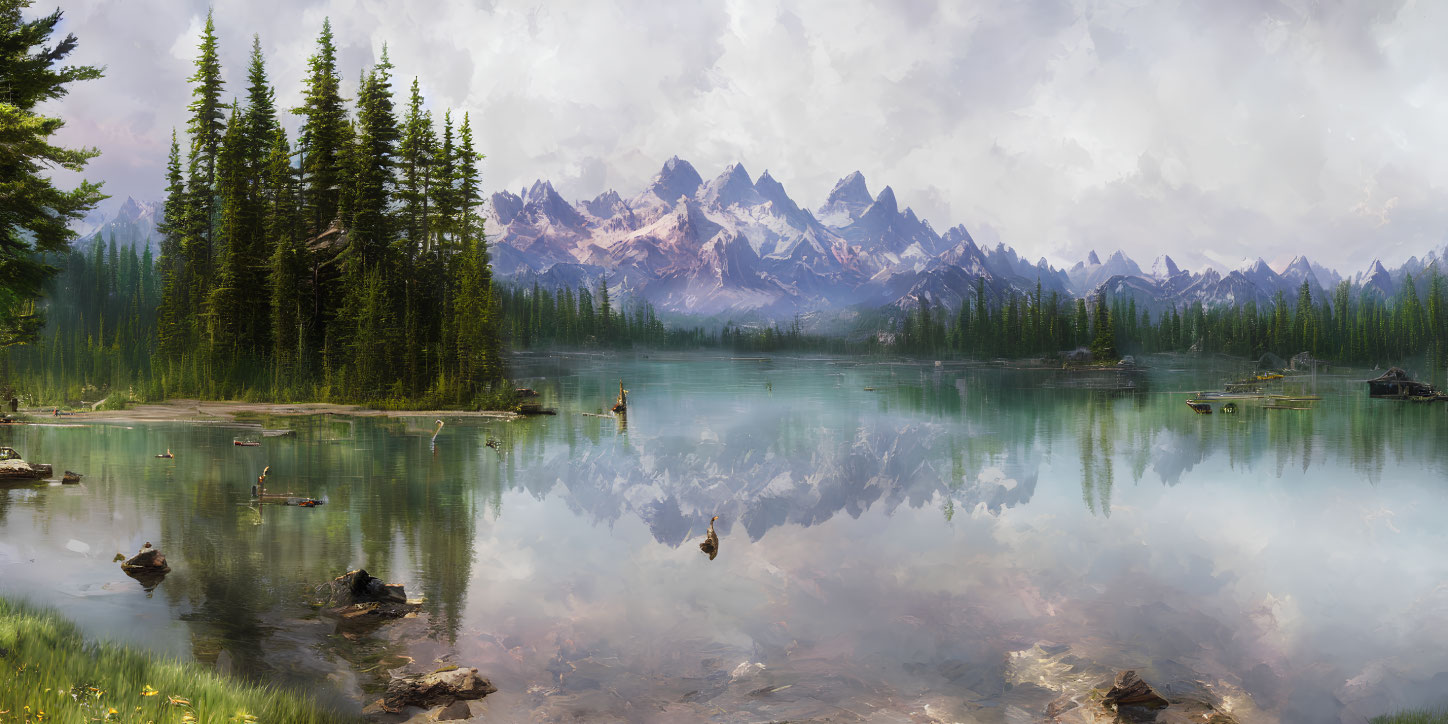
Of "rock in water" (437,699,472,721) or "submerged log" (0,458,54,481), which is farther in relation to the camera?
"submerged log" (0,458,54,481)

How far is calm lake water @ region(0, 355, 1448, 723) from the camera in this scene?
42.9ft

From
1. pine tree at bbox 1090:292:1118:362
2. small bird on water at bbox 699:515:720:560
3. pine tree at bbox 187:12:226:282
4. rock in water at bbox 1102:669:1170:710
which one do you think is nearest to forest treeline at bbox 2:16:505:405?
pine tree at bbox 187:12:226:282

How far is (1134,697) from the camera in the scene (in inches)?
480

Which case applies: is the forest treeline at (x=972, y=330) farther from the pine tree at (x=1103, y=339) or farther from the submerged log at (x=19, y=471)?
the submerged log at (x=19, y=471)

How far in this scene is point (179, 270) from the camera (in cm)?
6028

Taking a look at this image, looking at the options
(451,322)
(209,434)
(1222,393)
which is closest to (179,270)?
(451,322)

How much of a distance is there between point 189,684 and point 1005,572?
16.0m

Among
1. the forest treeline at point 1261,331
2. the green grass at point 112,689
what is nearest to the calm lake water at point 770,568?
the green grass at point 112,689

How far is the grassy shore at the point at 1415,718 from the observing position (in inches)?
464

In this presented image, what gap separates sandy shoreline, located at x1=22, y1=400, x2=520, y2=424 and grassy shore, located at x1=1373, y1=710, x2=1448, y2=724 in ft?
142

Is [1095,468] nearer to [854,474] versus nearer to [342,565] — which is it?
[854,474]

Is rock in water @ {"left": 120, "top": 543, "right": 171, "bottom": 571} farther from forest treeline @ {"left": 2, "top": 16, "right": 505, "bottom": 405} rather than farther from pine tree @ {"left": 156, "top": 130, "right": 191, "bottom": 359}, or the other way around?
pine tree @ {"left": 156, "top": 130, "right": 191, "bottom": 359}

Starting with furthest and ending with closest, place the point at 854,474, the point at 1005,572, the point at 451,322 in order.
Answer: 1. the point at 451,322
2. the point at 854,474
3. the point at 1005,572

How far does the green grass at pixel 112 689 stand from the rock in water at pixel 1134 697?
35.1ft
